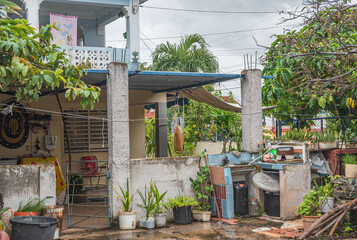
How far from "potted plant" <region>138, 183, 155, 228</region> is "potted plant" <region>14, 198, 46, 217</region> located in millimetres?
2142

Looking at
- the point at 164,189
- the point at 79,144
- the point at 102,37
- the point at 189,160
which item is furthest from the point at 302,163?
the point at 102,37

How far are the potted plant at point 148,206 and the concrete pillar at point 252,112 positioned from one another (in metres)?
2.80

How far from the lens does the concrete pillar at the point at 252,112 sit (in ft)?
36.0

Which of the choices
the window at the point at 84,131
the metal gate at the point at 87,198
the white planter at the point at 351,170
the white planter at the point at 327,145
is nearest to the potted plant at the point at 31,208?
the metal gate at the point at 87,198

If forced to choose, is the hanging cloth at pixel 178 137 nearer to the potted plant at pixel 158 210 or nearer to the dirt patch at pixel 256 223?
the potted plant at pixel 158 210

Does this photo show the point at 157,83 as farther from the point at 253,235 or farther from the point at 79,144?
the point at 253,235

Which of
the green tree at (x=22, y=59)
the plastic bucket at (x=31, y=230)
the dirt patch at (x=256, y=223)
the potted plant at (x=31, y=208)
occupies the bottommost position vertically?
the dirt patch at (x=256, y=223)

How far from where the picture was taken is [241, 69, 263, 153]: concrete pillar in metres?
11.0

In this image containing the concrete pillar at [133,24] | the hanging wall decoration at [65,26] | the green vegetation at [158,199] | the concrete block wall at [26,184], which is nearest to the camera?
the concrete block wall at [26,184]

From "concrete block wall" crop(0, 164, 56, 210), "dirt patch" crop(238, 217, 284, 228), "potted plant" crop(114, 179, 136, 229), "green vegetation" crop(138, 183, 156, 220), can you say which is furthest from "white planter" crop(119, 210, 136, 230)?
"dirt patch" crop(238, 217, 284, 228)

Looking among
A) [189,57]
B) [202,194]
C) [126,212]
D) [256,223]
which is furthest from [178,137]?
[189,57]

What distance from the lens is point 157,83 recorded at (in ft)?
39.3

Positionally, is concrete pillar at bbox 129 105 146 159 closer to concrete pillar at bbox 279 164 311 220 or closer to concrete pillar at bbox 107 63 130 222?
concrete pillar at bbox 107 63 130 222

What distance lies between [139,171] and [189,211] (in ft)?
4.68
